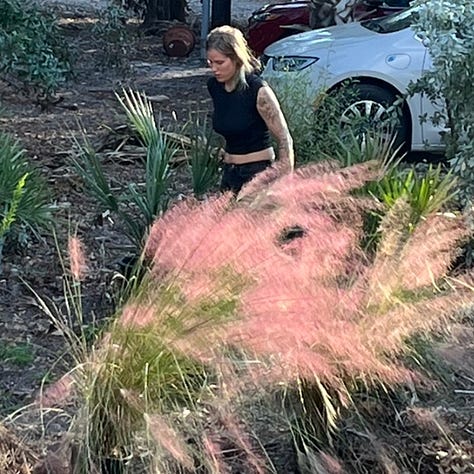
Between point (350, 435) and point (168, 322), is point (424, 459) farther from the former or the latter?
point (168, 322)

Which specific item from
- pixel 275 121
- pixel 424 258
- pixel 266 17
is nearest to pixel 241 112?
pixel 275 121

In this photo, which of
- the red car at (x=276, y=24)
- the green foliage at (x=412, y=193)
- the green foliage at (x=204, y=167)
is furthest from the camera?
the red car at (x=276, y=24)

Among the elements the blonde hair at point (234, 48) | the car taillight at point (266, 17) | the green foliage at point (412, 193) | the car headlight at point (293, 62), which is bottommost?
the car taillight at point (266, 17)

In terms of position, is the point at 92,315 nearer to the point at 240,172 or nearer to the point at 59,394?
the point at 59,394

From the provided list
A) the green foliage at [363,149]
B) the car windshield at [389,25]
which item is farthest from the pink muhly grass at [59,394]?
the car windshield at [389,25]

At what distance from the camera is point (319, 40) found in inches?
428

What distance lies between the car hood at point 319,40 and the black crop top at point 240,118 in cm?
431

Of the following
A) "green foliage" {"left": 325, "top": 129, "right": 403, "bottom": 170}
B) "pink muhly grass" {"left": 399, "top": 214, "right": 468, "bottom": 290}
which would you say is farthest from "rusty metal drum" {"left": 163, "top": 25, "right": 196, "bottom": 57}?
"pink muhly grass" {"left": 399, "top": 214, "right": 468, "bottom": 290}

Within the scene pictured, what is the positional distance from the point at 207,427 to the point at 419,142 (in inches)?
260

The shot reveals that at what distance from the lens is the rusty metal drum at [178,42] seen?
18.0 metres

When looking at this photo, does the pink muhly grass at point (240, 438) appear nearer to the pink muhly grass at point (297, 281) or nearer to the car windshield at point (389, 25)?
the pink muhly grass at point (297, 281)

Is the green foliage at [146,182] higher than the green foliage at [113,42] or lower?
higher

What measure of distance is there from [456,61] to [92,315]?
2942mm

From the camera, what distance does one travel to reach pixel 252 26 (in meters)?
16.3
